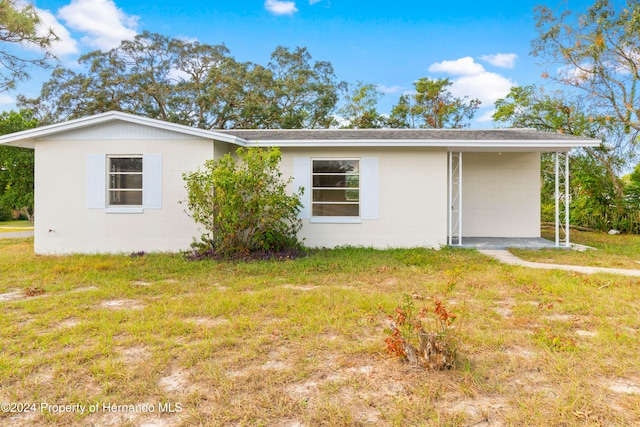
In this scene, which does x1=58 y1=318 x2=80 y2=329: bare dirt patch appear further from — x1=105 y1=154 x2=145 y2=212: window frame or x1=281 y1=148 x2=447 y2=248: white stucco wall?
x1=281 y1=148 x2=447 y2=248: white stucco wall

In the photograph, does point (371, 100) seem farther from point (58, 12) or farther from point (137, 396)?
point (137, 396)

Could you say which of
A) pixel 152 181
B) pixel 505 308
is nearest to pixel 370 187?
pixel 505 308

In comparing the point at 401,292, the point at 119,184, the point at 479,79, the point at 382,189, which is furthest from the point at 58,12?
the point at 479,79

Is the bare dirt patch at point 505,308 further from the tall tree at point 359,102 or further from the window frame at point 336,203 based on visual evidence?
the tall tree at point 359,102

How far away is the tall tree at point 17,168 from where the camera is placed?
20.3m

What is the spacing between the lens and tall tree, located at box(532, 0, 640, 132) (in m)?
12.7

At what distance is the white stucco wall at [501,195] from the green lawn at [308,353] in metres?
4.86

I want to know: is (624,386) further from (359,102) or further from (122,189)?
(359,102)

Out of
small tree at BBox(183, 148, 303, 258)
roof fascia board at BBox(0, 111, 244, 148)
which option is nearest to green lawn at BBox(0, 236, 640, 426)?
small tree at BBox(183, 148, 303, 258)

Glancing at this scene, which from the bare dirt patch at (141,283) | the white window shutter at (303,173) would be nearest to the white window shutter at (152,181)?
the bare dirt patch at (141,283)

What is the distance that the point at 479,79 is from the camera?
22188mm

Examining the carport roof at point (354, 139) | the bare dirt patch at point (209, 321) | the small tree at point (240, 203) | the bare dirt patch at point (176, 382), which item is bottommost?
the bare dirt patch at point (176, 382)

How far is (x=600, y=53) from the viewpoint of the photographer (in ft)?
43.0

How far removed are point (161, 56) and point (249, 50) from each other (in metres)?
5.64
